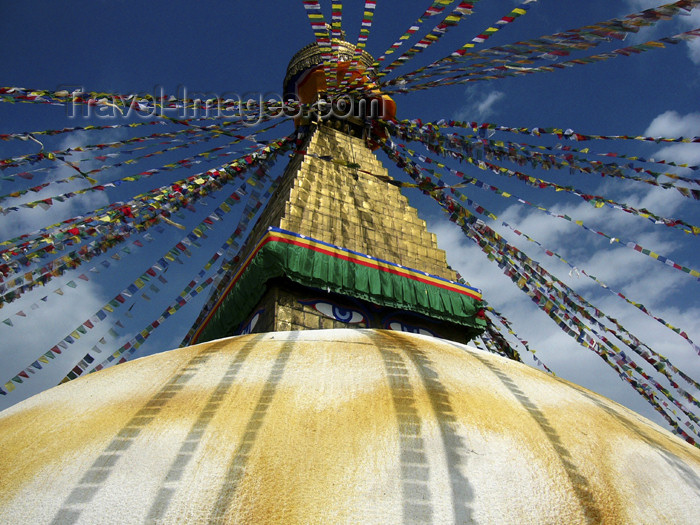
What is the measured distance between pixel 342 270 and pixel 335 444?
10.9ft

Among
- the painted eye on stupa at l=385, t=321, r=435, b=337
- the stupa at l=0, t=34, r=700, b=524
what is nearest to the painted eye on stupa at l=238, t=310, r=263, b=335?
the painted eye on stupa at l=385, t=321, r=435, b=337

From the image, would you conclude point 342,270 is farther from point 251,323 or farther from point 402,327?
point 251,323

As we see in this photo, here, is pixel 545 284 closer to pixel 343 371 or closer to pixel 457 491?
pixel 343 371

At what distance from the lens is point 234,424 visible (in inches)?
95.8

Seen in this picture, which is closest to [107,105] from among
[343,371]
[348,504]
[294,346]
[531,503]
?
[294,346]

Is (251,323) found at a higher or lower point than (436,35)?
lower

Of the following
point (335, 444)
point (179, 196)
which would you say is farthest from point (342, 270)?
point (335, 444)

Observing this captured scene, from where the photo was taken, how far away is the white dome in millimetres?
2062

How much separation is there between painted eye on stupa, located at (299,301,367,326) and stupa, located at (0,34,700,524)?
1.79 meters

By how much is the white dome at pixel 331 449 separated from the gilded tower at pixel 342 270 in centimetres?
231

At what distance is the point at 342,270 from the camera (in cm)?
554

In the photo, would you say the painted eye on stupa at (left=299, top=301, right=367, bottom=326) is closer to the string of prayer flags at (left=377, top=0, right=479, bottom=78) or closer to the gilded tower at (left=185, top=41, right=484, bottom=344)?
the gilded tower at (left=185, top=41, right=484, bottom=344)

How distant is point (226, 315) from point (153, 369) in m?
3.26

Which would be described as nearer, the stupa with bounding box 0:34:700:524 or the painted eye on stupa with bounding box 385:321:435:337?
the stupa with bounding box 0:34:700:524
